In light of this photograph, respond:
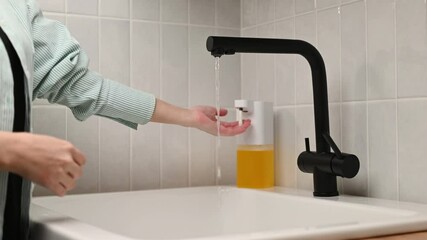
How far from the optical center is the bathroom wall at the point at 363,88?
1053mm

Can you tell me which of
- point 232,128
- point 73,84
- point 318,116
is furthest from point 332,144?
point 73,84

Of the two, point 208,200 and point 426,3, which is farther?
point 208,200

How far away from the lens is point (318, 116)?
115cm

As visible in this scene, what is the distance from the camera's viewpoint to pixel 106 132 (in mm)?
1358

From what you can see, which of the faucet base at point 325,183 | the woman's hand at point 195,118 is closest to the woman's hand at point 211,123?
the woman's hand at point 195,118

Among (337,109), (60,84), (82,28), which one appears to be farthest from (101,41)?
(337,109)

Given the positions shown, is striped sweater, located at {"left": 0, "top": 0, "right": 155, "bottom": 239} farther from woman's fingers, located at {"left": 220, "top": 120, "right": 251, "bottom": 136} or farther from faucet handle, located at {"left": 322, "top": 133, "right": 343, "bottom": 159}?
faucet handle, located at {"left": 322, "top": 133, "right": 343, "bottom": 159}

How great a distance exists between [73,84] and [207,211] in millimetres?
378

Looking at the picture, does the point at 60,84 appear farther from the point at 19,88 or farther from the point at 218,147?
the point at 218,147

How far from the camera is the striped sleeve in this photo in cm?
103

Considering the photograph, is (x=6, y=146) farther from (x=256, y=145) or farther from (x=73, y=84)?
(x=256, y=145)

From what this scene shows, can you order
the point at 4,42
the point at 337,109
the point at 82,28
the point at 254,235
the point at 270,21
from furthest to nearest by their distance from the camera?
the point at 270,21 → the point at 82,28 → the point at 337,109 → the point at 4,42 → the point at 254,235

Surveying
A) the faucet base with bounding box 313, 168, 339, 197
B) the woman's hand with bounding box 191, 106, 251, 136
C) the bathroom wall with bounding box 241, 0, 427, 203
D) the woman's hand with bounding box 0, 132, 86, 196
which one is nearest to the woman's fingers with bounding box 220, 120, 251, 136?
the woman's hand with bounding box 191, 106, 251, 136

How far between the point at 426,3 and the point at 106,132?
2.34ft
